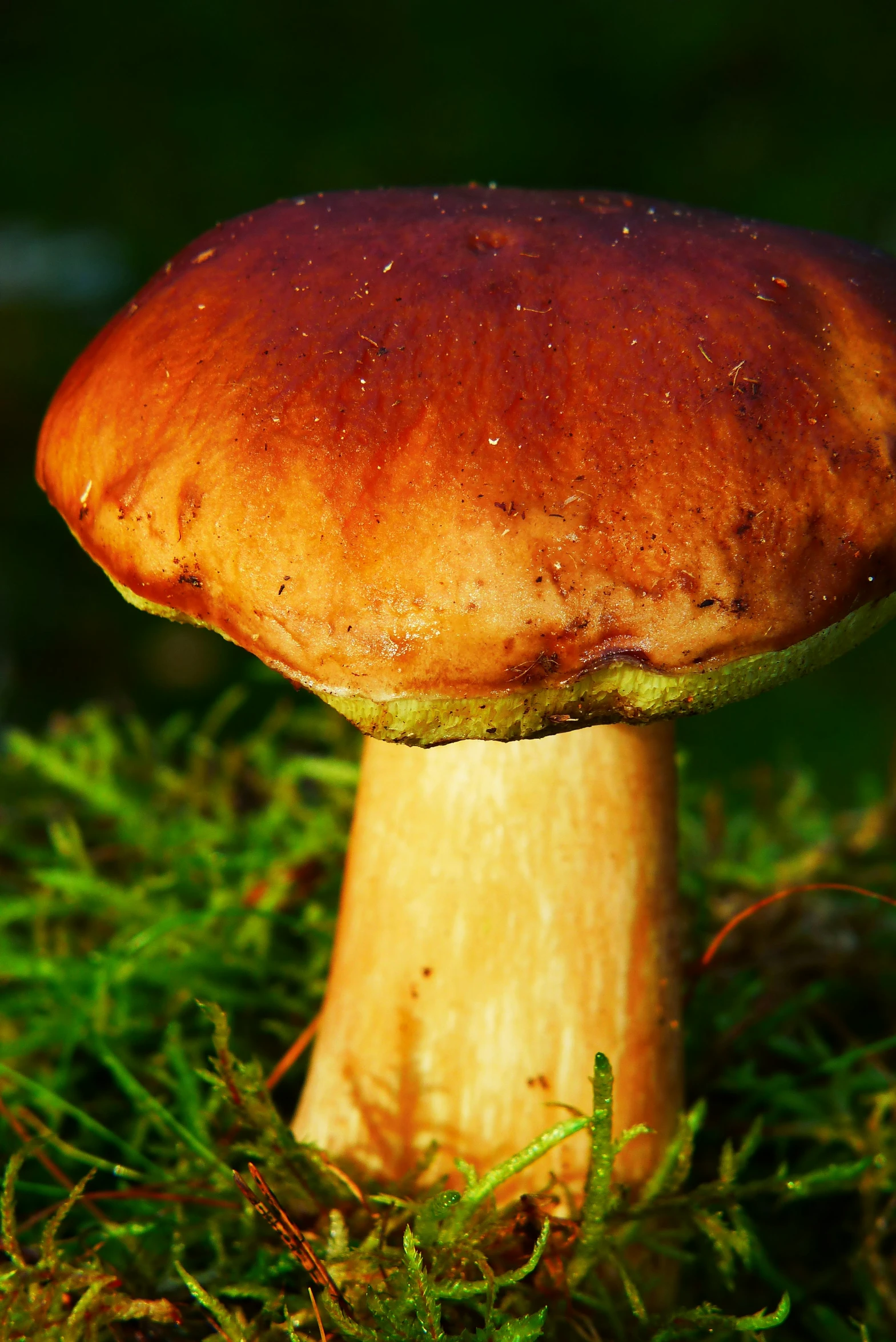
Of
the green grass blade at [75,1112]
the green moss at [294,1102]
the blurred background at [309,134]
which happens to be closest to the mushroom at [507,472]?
the green moss at [294,1102]

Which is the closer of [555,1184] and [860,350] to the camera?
[860,350]

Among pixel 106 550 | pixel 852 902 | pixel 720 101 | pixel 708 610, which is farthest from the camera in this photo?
pixel 720 101

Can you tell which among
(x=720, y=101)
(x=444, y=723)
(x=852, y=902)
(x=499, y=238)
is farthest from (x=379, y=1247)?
(x=720, y=101)

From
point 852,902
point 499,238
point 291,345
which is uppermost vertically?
point 499,238

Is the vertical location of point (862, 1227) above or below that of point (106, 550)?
below

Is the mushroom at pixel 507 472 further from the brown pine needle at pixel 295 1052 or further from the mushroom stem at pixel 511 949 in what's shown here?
the brown pine needle at pixel 295 1052

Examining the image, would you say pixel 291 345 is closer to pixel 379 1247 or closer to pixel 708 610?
pixel 708 610
